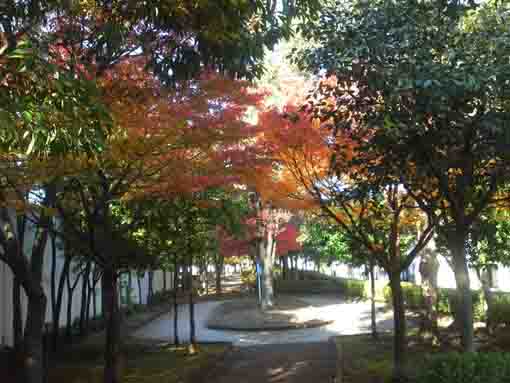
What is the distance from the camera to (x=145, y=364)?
15641 millimetres

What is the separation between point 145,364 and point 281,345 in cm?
484

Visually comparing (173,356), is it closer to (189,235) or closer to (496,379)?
(189,235)

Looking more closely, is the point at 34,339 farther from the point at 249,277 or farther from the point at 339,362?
the point at 249,277

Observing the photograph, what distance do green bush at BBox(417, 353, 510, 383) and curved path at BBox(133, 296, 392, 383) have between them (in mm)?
5764

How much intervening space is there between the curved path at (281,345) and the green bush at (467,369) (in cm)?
576

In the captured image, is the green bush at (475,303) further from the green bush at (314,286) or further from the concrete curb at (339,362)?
the green bush at (314,286)

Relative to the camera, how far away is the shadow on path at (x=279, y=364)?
43.8 ft

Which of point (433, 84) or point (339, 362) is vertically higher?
point (433, 84)

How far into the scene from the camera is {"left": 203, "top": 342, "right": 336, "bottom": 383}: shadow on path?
13359mm

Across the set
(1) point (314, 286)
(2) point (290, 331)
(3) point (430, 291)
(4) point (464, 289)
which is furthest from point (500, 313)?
(1) point (314, 286)

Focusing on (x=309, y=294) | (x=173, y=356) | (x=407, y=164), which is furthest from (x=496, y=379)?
(x=309, y=294)

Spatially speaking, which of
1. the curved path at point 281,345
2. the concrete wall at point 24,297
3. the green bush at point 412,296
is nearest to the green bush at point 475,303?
the curved path at point 281,345

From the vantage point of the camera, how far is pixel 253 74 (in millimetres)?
8984

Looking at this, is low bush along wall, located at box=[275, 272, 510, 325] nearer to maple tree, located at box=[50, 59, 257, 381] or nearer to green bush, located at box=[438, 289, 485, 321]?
green bush, located at box=[438, 289, 485, 321]
